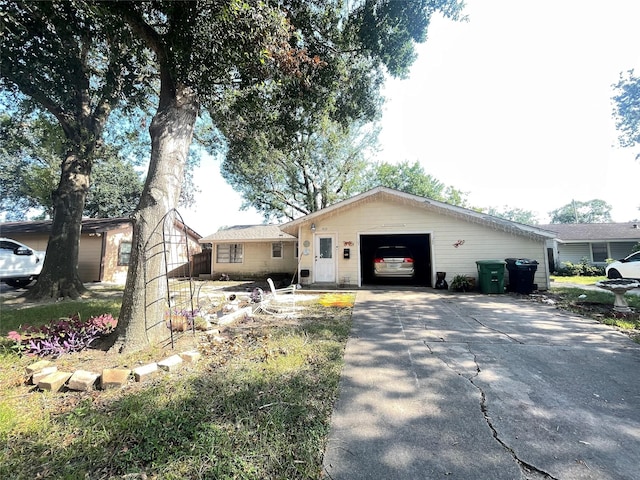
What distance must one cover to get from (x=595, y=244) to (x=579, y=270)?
3.41 m

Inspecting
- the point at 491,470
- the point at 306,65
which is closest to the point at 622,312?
the point at 491,470

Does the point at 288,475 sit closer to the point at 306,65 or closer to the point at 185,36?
the point at 185,36

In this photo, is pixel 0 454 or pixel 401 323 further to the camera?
pixel 401 323

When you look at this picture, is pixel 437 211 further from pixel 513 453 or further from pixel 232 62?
pixel 513 453

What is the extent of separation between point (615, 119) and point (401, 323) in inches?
809

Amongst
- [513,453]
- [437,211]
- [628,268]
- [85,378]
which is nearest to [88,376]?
[85,378]

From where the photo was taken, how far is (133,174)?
29141 mm

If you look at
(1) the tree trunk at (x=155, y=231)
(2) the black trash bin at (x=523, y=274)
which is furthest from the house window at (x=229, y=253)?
(2) the black trash bin at (x=523, y=274)

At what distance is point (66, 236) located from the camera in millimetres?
9000

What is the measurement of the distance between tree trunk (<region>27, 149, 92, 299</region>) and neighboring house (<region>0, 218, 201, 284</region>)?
4706 millimetres

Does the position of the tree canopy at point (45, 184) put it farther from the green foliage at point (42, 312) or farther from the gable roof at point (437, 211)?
the gable roof at point (437, 211)

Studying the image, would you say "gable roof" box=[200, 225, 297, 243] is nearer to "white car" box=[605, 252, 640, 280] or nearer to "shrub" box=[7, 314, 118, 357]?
"shrub" box=[7, 314, 118, 357]

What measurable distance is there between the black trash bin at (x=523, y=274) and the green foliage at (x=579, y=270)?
12505 millimetres

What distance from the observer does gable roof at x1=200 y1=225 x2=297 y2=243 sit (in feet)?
53.7
